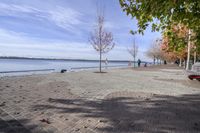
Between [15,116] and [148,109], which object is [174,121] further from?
[15,116]

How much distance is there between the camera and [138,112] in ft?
20.0

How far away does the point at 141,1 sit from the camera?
5688mm

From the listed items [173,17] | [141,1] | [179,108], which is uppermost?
[141,1]

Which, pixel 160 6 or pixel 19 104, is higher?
pixel 160 6

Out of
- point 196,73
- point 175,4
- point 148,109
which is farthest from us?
point 196,73

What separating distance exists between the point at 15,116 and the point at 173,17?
508 centimetres

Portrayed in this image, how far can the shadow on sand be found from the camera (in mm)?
4914

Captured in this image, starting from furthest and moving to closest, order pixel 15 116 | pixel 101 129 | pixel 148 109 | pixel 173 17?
pixel 148 109
pixel 173 17
pixel 15 116
pixel 101 129

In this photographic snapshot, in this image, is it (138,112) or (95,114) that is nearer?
(95,114)

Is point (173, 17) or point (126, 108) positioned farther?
point (126, 108)

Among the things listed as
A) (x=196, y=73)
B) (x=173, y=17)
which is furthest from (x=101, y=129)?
(x=196, y=73)

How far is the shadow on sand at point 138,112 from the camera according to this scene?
491cm

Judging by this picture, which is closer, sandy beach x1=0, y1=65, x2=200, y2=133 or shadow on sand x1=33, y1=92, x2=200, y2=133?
sandy beach x1=0, y1=65, x2=200, y2=133

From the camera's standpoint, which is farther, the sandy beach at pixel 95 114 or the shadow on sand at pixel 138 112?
the shadow on sand at pixel 138 112
